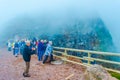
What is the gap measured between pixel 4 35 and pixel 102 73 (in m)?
48.4

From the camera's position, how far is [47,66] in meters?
16.7

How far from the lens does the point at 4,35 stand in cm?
5631

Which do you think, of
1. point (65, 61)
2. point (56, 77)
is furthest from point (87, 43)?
point (56, 77)

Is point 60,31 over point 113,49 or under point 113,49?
over

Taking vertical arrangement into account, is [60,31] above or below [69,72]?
above

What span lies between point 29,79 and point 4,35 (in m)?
45.1

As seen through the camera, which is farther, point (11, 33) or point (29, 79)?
point (11, 33)

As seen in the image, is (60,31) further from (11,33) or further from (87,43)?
(11,33)

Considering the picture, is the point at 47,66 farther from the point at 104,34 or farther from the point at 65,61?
the point at 104,34

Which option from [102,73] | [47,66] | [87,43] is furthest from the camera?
[87,43]

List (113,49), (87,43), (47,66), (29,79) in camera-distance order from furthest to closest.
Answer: (113,49) < (87,43) < (47,66) < (29,79)

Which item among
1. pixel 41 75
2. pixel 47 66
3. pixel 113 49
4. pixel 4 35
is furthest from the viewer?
pixel 113 49

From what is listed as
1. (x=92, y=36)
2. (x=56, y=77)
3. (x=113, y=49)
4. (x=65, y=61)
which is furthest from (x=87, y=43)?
(x=56, y=77)

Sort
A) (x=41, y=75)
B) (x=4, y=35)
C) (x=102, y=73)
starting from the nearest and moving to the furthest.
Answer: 1. (x=102, y=73)
2. (x=41, y=75)
3. (x=4, y=35)
